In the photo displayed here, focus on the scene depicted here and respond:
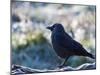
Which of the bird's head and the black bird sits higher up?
the bird's head

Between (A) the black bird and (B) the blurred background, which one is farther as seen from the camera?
(A) the black bird

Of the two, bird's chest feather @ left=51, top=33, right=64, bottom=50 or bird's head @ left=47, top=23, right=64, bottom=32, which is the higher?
bird's head @ left=47, top=23, right=64, bottom=32

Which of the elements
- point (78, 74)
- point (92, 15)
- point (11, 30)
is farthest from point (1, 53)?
point (92, 15)

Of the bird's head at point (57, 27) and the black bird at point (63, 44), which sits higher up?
the bird's head at point (57, 27)

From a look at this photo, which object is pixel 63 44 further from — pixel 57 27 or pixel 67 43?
pixel 57 27

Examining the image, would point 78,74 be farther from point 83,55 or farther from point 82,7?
point 82,7

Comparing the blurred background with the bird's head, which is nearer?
the blurred background

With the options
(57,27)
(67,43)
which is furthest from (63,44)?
(57,27)

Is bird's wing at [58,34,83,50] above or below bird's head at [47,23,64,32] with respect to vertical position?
below
